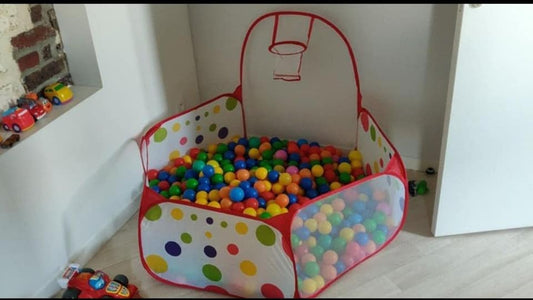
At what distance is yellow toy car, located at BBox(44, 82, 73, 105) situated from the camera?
172 cm

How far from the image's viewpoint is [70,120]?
5.56 ft

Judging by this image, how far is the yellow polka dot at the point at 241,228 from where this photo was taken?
1.55 metres

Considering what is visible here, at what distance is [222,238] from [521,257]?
92cm

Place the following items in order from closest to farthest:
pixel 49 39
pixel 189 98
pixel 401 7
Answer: pixel 49 39 → pixel 401 7 → pixel 189 98

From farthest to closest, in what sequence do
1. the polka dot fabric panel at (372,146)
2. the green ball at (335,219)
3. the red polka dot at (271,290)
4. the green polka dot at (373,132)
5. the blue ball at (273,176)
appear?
the blue ball at (273,176) < the green polka dot at (373,132) < the polka dot fabric panel at (372,146) < the green ball at (335,219) < the red polka dot at (271,290)

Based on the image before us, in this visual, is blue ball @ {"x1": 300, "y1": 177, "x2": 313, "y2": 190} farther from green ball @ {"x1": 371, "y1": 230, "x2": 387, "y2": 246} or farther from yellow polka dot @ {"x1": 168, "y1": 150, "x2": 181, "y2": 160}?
yellow polka dot @ {"x1": 168, "y1": 150, "x2": 181, "y2": 160}

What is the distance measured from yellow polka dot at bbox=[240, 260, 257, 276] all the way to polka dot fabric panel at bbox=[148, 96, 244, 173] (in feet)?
2.09

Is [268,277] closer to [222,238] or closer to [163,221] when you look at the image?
[222,238]

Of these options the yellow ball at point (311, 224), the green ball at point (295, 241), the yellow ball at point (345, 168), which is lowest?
the yellow ball at point (345, 168)

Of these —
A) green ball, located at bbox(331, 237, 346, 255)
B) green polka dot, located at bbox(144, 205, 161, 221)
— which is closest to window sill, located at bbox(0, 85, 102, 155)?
green polka dot, located at bbox(144, 205, 161, 221)

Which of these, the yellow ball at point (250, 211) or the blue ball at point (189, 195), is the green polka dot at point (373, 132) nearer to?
the yellow ball at point (250, 211)

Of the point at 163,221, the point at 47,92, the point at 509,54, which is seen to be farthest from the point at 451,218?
the point at 47,92

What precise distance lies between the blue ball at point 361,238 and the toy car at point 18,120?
978 millimetres

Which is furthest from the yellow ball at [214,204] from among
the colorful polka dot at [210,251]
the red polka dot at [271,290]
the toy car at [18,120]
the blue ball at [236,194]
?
the toy car at [18,120]
